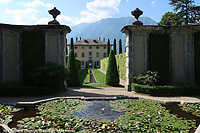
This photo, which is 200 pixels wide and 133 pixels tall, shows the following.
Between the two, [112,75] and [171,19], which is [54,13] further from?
[171,19]

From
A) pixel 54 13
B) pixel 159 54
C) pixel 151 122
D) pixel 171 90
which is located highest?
pixel 54 13

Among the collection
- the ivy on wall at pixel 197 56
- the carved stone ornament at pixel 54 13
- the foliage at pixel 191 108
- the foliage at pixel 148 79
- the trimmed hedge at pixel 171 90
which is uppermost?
the carved stone ornament at pixel 54 13

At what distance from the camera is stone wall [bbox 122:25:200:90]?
987cm

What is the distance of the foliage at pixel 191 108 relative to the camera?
211 inches

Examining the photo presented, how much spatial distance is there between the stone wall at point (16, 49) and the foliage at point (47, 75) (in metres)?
1.00

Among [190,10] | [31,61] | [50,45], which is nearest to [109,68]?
[50,45]

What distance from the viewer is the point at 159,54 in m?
9.95

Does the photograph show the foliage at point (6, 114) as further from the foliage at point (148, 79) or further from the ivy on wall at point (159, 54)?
the ivy on wall at point (159, 54)

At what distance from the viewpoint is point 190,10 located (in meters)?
23.0

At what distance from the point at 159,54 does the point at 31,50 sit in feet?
30.7

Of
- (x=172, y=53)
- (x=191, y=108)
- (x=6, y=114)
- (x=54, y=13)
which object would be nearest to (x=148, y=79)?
(x=172, y=53)

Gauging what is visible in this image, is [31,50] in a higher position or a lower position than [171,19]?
lower

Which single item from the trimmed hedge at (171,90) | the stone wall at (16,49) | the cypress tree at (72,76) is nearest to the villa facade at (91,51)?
the cypress tree at (72,76)

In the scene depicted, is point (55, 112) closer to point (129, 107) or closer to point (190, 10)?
point (129, 107)
